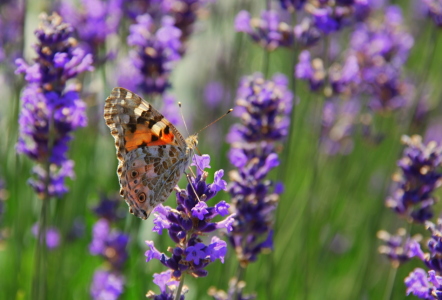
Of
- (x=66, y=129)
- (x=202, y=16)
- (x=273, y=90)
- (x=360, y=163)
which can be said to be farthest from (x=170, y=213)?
(x=360, y=163)

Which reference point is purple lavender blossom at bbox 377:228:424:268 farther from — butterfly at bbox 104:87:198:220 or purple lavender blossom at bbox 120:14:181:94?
purple lavender blossom at bbox 120:14:181:94

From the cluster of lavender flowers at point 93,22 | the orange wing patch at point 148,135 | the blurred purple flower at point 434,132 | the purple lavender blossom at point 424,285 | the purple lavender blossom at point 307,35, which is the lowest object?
the purple lavender blossom at point 424,285

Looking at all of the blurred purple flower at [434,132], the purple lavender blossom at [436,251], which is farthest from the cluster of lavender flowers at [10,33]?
the blurred purple flower at [434,132]

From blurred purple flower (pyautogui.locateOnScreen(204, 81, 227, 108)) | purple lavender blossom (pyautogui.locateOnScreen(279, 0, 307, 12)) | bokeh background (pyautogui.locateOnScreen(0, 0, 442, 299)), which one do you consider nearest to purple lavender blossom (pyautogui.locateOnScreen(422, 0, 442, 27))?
bokeh background (pyautogui.locateOnScreen(0, 0, 442, 299))

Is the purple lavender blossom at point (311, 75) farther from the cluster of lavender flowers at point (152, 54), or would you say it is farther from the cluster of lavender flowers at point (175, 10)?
the cluster of lavender flowers at point (175, 10)

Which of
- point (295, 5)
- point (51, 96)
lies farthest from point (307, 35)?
point (51, 96)
